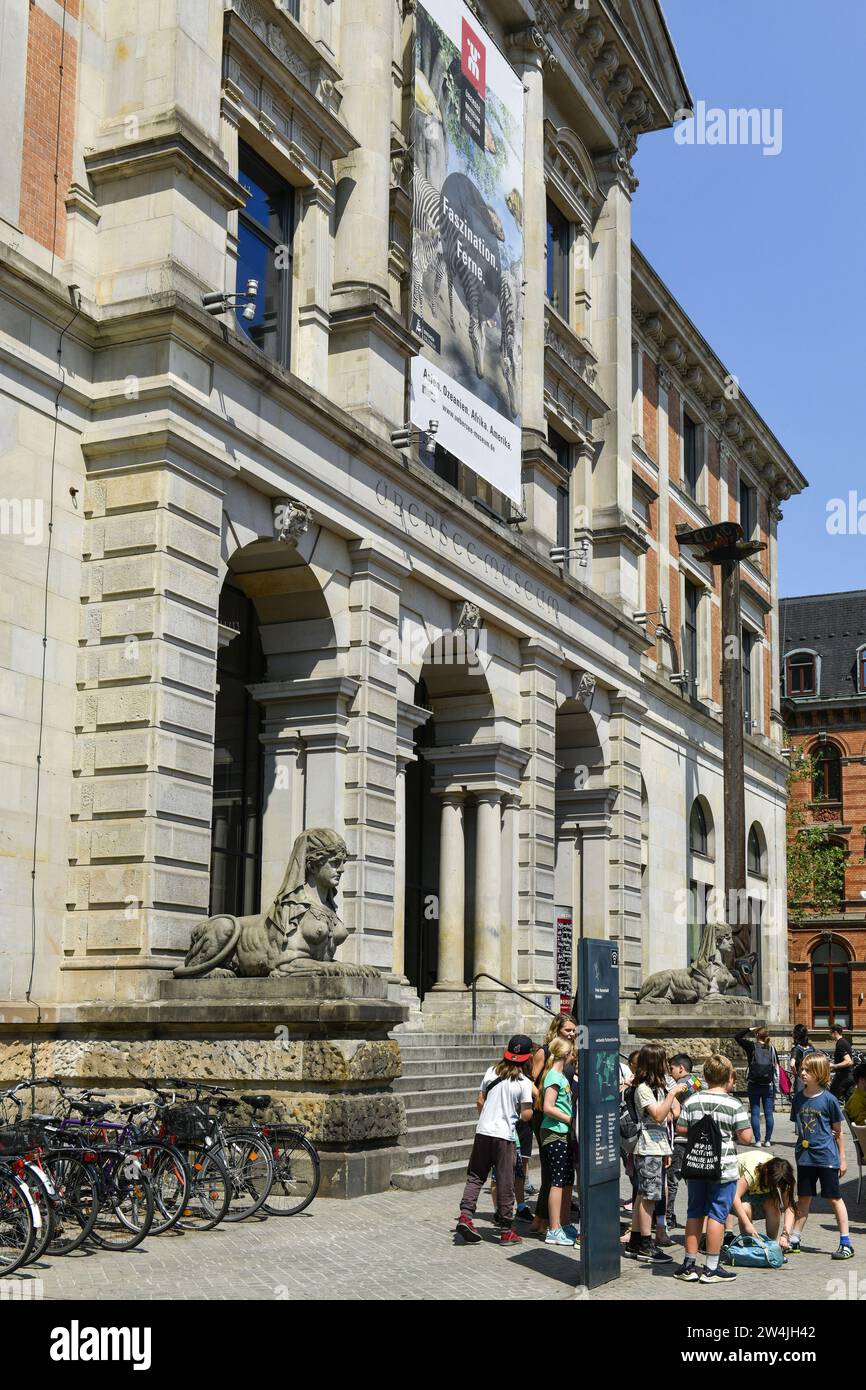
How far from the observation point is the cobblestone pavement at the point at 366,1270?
10.9 metres

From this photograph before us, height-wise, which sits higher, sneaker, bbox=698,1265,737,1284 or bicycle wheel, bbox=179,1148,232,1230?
bicycle wheel, bbox=179,1148,232,1230

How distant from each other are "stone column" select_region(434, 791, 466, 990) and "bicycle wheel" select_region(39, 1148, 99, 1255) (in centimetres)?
1398

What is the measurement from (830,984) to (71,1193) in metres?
61.7

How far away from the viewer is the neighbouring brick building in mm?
69438

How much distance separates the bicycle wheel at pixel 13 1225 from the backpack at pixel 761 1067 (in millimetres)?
15298

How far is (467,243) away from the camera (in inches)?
1005

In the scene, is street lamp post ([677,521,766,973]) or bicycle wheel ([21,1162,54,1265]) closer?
bicycle wheel ([21,1162,54,1265])

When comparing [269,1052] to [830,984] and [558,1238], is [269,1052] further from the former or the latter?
[830,984]

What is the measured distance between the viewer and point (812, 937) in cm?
7050

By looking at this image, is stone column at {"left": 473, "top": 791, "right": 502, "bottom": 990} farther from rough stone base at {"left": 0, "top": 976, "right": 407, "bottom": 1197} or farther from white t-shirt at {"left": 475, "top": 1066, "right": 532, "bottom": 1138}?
white t-shirt at {"left": 475, "top": 1066, "right": 532, "bottom": 1138}

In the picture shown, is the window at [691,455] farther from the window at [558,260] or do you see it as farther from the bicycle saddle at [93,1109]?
the bicycle saddle at [93,1109]

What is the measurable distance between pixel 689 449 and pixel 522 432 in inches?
726

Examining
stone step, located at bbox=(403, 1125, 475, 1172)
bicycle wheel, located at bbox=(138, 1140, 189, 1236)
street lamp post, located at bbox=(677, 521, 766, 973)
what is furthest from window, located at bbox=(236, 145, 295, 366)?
street lamp post, located at bbox=(677, 521, 766, 973)
